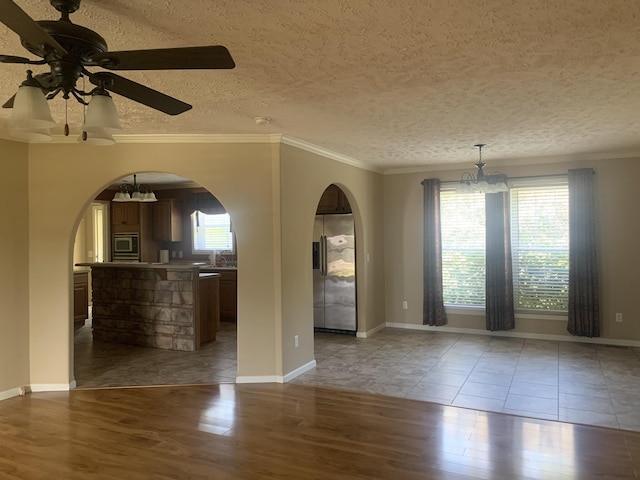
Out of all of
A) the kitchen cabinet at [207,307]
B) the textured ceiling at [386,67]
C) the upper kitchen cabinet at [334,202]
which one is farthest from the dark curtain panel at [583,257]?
the kitchen cabinet at [207,307]

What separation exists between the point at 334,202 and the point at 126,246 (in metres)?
4.58

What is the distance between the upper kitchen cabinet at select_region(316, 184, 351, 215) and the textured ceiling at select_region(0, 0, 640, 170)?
1855mm

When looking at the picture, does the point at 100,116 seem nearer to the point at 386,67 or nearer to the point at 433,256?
the point at 386,67

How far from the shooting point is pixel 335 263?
21.2 ft

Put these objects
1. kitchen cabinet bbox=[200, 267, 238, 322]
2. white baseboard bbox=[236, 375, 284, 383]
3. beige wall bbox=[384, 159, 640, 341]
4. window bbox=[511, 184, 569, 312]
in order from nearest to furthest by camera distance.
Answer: white baseboard bbox=[236, 375, 284, 383] < beige wall bbox=[384, 159, 640, 341] < window bbox=[511, 184, 569, 312] < kitchen cabinet bbox=[200, 267, 238, 322]

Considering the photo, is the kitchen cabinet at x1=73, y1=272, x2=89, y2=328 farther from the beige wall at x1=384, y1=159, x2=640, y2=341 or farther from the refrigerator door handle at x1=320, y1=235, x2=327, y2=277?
the beige wall at x1=384, y1=159, x2=640, y2=341

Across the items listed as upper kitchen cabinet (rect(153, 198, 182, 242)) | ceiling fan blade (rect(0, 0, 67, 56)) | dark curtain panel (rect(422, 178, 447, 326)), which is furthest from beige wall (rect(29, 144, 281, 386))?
upper kitchen cabinet (rect(153, 198, 182, 242))

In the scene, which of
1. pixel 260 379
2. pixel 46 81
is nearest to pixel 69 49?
pixel 46 81

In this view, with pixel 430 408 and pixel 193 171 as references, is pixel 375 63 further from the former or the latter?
pixel 430 408

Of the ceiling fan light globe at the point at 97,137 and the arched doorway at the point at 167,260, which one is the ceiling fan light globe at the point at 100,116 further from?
the arched doorway at the point at 167,260

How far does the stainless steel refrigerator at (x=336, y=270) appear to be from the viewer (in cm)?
639

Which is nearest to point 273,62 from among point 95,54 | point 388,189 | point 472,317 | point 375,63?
point 375,63

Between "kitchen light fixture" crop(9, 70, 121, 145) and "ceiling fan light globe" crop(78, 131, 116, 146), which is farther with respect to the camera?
"ceiling fan light globe" crop(78, 131, 116, 146)

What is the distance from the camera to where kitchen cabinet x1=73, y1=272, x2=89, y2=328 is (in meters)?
7.37
